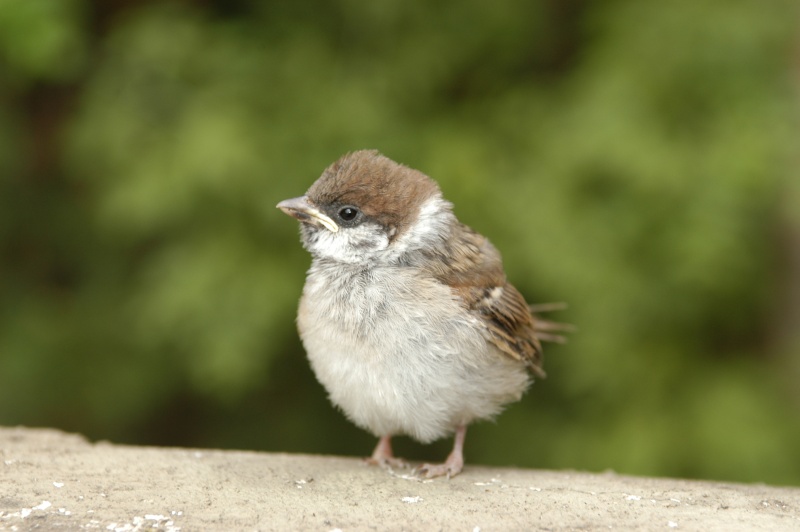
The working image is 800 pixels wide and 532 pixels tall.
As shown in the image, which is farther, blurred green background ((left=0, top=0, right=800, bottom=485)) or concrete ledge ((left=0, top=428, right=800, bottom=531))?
blurred green background ((left=0, top=0, right=800, bottom=485))

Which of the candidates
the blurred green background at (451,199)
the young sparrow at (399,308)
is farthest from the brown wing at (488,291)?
the blurred green background at (451,199)

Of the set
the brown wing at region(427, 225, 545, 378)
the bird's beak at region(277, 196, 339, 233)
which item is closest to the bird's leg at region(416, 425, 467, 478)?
the brown wing at region(427, 225, 545, 378)

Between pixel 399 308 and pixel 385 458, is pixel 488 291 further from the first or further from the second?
pixel 385 458

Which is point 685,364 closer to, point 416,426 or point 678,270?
point 678,270

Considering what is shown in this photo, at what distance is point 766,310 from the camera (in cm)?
591

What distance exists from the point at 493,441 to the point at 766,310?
189 centimetres

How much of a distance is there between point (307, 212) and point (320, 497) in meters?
1.04

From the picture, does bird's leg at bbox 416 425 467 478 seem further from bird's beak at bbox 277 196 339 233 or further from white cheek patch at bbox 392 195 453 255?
bird's beak at bbox 277 196 339 233

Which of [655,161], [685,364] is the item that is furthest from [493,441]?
[655,161]

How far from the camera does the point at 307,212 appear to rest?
141 inches

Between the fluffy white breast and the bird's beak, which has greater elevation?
the bird's beak

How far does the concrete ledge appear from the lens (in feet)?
9.50

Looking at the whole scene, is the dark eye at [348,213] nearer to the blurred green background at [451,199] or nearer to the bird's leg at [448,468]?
the bird's leg at [448,468]

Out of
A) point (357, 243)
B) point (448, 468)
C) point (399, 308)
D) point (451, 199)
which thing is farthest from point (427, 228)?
point (451, 199)
